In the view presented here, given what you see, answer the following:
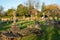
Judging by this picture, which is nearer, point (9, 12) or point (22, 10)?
point (22, 10)

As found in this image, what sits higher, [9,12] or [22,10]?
[22,10]

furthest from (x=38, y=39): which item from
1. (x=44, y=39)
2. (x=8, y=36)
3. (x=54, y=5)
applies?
(x=54, y=5)

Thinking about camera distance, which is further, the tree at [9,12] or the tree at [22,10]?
the tree at [9,12]

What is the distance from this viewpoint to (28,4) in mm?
55312

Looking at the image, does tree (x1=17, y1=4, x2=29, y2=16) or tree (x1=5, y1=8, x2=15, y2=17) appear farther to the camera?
tree (x1=5, y1=8, x2=15, y2=17)

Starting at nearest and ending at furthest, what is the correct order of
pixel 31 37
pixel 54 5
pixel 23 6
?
pixel 31 37
pixel 54 5
pixel 23 6

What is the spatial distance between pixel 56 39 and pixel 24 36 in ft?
6.91

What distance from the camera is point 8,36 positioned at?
Result: 11.2 m

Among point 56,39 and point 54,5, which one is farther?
point 54,5

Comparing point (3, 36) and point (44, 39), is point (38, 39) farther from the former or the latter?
point (3, 36)

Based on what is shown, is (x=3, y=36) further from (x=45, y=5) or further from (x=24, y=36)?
(x=45, y=5)

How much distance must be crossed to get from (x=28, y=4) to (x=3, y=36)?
145ft

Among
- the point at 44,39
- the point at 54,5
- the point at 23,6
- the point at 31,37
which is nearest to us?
the point at 44,39

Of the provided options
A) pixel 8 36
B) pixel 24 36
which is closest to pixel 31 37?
pixel 24 36
